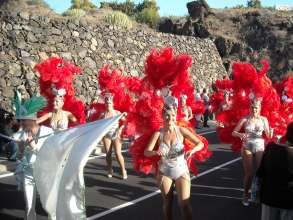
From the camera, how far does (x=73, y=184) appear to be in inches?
187

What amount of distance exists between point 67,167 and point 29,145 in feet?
4.67

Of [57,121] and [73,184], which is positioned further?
[57,121]

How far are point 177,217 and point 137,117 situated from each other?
1.61 metres

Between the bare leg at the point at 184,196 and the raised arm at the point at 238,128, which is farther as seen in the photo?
the raised arm at the point at 238,128

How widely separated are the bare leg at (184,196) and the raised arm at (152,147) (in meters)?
0.38

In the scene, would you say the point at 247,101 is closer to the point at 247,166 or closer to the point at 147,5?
the point at 247,166

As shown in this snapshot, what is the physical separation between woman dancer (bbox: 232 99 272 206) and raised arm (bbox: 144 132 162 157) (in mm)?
2357

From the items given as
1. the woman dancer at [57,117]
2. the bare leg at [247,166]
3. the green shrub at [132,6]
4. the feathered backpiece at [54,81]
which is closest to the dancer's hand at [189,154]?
the bare leg at [247,166]

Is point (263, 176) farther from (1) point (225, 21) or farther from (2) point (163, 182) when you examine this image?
(1) point (225, 21)

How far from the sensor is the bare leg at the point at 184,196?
5.67 meters

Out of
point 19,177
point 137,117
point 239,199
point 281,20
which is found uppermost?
point 281,20

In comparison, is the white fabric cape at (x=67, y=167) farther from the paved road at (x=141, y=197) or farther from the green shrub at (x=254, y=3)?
the green shrub at (x=254, y=3)

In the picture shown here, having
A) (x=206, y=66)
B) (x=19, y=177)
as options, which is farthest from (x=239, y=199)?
(x=206, y=66)

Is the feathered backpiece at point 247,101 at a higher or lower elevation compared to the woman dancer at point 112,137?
higher
